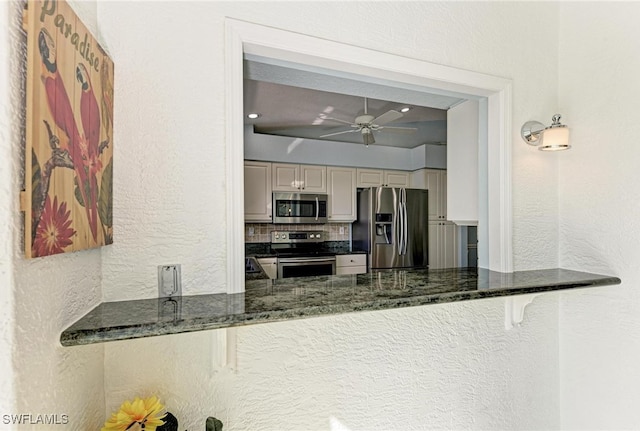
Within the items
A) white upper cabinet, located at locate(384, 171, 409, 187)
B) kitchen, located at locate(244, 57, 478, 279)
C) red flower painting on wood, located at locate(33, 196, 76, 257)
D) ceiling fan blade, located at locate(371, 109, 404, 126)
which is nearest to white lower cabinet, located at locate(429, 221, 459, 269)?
kitchen, located at locate(244, 57, 478, 279)

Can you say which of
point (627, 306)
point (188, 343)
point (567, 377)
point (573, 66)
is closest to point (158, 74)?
point (188, 343)

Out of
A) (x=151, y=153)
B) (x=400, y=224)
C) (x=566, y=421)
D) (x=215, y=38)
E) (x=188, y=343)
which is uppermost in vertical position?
(x=215, y=38)

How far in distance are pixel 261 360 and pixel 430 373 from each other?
0.72m

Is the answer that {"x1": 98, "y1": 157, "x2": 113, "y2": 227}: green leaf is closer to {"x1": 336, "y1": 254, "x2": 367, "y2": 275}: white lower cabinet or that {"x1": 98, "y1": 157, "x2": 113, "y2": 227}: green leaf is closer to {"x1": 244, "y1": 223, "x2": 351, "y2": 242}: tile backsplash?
{"x1": 244, "y1": 223, "x2": 351, "y2": 242}: tile backsplash

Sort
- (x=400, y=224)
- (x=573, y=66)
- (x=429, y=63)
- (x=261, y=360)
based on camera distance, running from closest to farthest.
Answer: (x=261, y=360), (x=429, y=63), (x=573, y=66), (x=400, y=224)

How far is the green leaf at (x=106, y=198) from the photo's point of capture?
0.86 metres

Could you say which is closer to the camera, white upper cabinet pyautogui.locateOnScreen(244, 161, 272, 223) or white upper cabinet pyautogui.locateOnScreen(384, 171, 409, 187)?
white upper cabinet pyautogui.locateOnScreen(244, 161, 272, 223)

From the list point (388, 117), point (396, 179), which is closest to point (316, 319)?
point (388, 117)

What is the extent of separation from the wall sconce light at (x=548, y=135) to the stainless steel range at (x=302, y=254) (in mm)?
2905

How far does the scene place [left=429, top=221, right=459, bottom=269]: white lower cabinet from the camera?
15.6ft

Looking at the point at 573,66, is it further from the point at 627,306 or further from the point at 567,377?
the point at 567,377

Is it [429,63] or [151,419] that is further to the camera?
[429,63]

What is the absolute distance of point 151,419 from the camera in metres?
0.85

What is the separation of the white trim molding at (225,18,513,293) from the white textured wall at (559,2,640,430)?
0.35m
